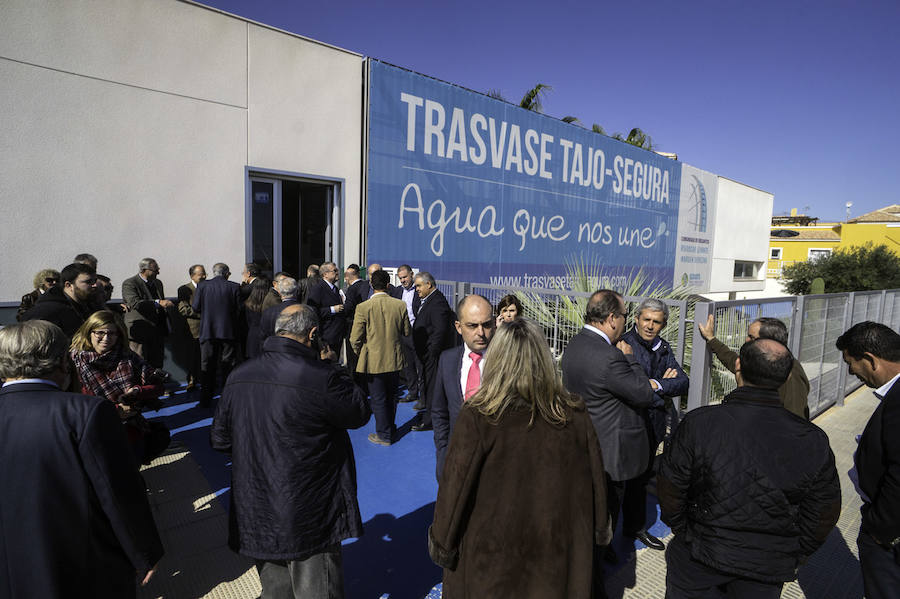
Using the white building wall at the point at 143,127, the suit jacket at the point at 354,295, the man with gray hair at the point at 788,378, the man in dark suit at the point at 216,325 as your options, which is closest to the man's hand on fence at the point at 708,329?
the man with gray hair at the point at 788,378

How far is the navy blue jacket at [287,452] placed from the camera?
2.19 metres

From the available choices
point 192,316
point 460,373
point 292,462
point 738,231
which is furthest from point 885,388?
point 738,231

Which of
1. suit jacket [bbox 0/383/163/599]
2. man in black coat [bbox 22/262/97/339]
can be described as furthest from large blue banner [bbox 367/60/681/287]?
suit jacket [bbox 0/383/163/599]

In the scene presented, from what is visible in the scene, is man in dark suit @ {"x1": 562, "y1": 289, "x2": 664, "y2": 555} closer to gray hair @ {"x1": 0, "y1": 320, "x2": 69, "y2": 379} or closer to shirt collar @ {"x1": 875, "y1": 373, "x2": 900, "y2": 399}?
shirt collar @ {"x1": 875, "y1": 373, "x2": 900, "y2": 399}

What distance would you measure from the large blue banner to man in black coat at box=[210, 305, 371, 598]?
22.9 ft

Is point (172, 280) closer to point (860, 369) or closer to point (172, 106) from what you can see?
point (172, 106)

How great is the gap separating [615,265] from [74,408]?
15.0 m

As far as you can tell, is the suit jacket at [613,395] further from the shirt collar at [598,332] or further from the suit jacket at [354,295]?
the suit jacket at [354,295]

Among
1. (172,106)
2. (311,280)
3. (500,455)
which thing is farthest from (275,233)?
(500,455)

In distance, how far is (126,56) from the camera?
261 inches

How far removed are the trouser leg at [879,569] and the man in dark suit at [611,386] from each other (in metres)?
1.06

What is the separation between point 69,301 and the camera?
411 centimetres

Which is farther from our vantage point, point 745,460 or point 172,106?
point 172,106

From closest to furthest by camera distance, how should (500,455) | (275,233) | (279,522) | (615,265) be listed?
(500,455), (279,522), (275,233), (615,265)
